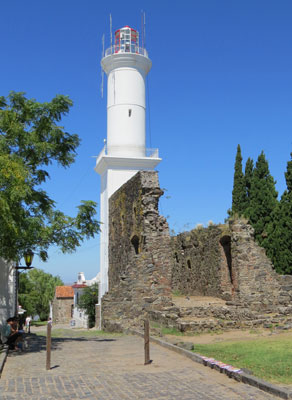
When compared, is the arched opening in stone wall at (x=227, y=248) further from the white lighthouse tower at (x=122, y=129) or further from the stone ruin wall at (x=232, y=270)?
the white lighthouse tower at (x=122, y=129)

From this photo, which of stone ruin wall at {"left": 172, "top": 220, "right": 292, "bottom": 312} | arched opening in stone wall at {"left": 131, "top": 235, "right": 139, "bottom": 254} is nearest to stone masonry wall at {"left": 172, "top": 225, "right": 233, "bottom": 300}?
stone ruin wall at {"left": 172, "top": 220, "right": 292, "bottom": 312}

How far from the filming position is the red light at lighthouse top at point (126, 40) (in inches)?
1244

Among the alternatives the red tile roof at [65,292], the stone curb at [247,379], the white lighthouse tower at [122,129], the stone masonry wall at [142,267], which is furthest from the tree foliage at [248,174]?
the red tile roof at [65,292]

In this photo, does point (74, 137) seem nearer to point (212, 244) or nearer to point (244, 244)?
point (244, 244)

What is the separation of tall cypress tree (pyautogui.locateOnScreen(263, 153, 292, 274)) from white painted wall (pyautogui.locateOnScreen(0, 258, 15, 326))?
690 inches

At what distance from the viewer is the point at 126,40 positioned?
32.0m

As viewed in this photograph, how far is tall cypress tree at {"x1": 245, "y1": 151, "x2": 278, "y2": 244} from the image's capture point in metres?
29.7

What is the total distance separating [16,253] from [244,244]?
35.1 feet

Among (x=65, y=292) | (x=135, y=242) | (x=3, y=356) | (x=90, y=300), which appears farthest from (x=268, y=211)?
(x=65, y=292)

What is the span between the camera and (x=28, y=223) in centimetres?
1061

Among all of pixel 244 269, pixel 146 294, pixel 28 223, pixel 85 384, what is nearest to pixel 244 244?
pixel 244 269

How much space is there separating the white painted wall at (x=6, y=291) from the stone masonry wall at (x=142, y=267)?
14.3 feet

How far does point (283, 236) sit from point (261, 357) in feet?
61.8

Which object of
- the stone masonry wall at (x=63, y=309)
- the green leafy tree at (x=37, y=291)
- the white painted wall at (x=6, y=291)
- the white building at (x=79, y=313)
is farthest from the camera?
the green leafy tree at (x=37, y=291)
